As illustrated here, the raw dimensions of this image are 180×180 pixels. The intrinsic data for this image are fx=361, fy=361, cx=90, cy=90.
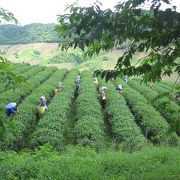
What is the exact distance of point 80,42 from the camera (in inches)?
205

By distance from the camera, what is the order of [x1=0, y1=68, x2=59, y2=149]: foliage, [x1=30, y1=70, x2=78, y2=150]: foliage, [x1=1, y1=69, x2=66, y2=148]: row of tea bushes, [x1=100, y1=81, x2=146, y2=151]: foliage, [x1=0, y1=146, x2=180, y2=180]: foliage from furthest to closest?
[x1=100, y1=81, x2=146, y2=151]: foliage < [x1=30, y1=70, x2=78, y2=150]: foliage < [x1=1, y1=69, x2=66, y2=148]: row of tea bushes < [x1=0, y1=68, x2=59, y2=149]: foliage < [x1=0, y1=146, x2=180, y2=180]: foliage

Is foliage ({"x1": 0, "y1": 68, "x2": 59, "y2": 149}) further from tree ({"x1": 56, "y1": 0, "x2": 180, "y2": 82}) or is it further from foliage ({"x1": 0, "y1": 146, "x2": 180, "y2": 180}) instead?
tree ({"x1": 56, "y1": 0, "x2": 180, "y2": 82})

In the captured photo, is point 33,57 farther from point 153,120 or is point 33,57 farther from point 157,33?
point 157,33

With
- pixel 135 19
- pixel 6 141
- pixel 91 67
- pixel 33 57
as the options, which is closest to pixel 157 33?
pixel 135 19

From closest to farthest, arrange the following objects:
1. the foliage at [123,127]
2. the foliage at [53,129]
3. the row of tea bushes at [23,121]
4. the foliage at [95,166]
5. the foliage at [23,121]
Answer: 1. the foliage at [95,166]
2. the foliage at [23,121]
3. the row of tea bushes at [23,121]
4. the foliage at [53,129]
5. the foliage at [123,127]

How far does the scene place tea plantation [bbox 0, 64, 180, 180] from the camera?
368 inches

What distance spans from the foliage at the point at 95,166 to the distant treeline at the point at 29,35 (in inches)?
5386

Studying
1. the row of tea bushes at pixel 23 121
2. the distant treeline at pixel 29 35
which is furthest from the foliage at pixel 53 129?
the distant treeline at pixel 29 35

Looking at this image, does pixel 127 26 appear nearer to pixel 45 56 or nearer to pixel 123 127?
pixel 123 127

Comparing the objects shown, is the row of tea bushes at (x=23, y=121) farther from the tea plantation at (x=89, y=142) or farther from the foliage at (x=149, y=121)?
the foliage at (x=149, y=121)

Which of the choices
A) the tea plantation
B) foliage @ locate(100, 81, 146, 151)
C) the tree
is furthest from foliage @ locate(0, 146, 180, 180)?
the tree

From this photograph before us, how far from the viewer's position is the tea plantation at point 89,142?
30.6ft

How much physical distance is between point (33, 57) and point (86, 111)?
10673 centimetres

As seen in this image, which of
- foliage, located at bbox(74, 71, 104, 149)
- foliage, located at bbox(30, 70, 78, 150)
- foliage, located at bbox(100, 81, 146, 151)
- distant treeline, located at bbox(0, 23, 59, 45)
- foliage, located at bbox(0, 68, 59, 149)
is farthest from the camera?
distant treeline, located at bbox(0, 23, 59, 45)
